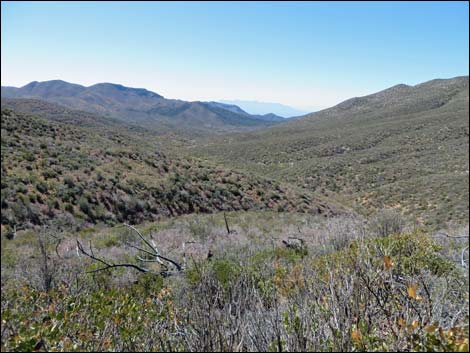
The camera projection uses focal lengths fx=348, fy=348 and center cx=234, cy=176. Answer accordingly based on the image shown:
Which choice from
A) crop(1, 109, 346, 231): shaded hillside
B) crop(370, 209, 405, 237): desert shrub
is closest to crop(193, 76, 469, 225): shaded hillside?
crop(1, 109, 346, 231): shaded hillside

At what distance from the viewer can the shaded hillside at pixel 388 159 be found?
23953mm

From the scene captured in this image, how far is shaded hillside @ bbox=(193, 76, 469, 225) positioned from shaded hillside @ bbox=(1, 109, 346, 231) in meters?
6.30

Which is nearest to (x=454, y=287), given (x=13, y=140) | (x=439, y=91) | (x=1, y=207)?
(x=1, y=207)

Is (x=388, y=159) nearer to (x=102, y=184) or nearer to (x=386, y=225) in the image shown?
(x=386, y=225)

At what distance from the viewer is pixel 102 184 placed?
16.5m

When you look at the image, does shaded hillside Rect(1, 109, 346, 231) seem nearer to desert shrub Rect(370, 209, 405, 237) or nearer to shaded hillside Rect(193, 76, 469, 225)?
shaded hillside Rect(193, 76, 469, 225)

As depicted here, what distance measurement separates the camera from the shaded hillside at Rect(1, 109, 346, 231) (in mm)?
13375

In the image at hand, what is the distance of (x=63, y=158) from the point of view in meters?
18.6

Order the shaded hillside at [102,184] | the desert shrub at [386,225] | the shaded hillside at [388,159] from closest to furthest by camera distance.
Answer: the desert shrub at [386,225] → the shaded hillside at [102,184] → the shaded hillside at [388,159]

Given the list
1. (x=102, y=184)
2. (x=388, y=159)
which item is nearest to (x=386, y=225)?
(x=102, y=184)

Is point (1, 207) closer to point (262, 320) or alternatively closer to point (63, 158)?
point (63, 158)

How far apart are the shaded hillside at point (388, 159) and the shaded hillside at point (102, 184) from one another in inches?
248

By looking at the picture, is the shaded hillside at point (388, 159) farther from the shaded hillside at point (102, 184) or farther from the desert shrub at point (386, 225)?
the desert shrub at point (386, 225)

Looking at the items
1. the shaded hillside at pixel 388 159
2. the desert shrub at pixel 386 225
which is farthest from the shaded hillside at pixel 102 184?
the desert shrub at pixel 386 225
